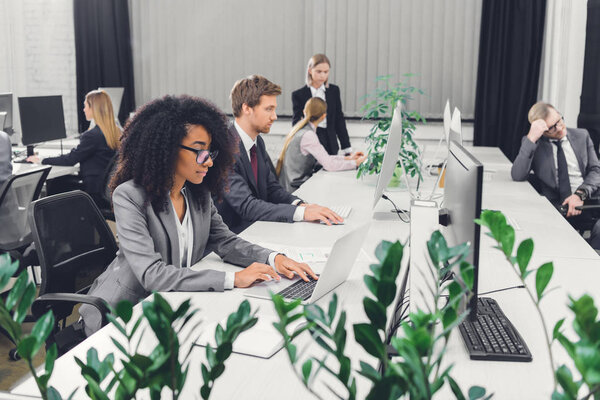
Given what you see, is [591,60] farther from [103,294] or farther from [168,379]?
[168,379]

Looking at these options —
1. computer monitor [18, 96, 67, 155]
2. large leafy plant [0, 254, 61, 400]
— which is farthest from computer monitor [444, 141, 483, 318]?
computer monitor [18, 96, 67, 155]

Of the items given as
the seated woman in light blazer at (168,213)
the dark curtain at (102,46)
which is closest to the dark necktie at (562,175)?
the seated woman in light blazer at (168,213)

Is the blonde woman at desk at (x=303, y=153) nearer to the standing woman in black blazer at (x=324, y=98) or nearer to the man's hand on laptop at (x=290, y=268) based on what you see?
the standing woman in black blazer at (x=324, y=98)

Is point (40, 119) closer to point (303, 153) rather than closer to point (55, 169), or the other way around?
point (55, 169)

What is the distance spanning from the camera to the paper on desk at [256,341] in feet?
4.59

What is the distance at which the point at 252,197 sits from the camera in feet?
9.24

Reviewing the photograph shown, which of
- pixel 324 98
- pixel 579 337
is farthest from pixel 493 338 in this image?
pixel 324 98

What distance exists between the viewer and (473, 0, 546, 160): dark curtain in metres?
5.39

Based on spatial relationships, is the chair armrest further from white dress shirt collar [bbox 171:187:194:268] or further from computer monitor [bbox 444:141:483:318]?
computer monitor [bbox 444:141:483:318]

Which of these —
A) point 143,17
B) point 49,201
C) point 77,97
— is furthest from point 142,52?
point 49,201

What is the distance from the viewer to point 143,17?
6.28 meters

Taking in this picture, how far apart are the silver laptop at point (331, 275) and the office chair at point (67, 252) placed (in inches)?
18.5

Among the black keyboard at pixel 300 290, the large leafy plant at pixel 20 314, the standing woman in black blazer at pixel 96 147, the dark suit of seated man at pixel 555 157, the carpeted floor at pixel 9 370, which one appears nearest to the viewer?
the large leafy plant at pixel 20 314

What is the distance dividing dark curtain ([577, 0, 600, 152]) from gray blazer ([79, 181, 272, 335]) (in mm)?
3260
